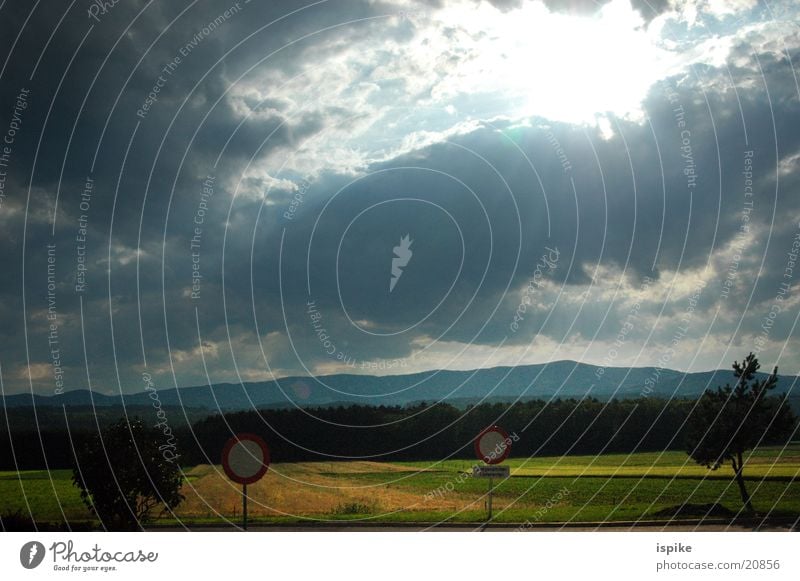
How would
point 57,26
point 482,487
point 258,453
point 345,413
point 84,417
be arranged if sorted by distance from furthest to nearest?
point 345,413 → point 482,487 → point 84,417 → point 57,26 → point 258,453

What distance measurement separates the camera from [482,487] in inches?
910

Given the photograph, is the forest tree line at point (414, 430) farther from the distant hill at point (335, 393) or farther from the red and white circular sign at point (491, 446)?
the red and white circular sign at point (491, 446)

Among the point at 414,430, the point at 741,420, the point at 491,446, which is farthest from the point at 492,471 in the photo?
the point at 414,430

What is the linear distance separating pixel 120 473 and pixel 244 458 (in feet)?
11.6

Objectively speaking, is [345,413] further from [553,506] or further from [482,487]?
[553,506]

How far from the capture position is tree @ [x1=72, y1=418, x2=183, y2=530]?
1591cm

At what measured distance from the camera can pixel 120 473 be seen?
16.0m

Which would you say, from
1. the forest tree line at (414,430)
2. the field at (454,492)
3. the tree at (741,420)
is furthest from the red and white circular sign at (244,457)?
the tree at (741,420)

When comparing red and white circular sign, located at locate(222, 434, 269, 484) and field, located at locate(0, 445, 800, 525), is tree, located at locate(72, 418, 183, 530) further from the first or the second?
red and white circular sign, located at locate(222, 434, 269, 484)

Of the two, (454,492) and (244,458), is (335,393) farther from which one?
(244,458)
